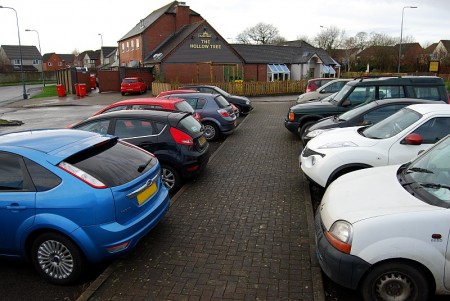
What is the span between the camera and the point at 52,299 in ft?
11.7

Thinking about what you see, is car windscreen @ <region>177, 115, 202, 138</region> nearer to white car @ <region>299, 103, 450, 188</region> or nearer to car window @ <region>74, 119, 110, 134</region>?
car window @ <region>74, 119, 110, 134</region>

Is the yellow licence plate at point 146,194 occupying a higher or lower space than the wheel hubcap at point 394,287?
higher

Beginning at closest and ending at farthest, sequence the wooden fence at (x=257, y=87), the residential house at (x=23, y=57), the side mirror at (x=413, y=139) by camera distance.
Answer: the side mirror at (x=413, y=139), the wooden fence at (x=257, y=87), the residential house at (x=23, y=57)

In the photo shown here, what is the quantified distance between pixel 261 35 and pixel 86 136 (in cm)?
7381

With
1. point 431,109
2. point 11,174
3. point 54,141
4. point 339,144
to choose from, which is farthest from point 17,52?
point 431,109

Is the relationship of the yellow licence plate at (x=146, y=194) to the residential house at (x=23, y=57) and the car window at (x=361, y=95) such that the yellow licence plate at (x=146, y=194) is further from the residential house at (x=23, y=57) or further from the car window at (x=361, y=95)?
the residential house at (x=23, y=57)

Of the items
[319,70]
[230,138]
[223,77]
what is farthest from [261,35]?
[230,138]

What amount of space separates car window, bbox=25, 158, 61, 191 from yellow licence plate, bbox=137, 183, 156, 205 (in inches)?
34.0

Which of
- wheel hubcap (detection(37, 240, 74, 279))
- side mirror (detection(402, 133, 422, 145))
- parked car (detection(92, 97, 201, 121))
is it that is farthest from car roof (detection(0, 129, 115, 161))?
side mirror (detection(402, 133, 422, 145))

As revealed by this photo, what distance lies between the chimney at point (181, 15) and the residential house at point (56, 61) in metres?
73.6

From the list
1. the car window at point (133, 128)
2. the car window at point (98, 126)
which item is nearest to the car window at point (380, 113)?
the car window at point (133, 128)

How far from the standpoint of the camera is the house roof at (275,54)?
1644 inches

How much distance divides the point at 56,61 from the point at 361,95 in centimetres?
11489

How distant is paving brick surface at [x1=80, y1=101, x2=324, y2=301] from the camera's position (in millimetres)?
3508
